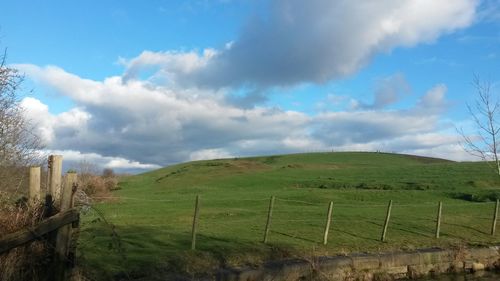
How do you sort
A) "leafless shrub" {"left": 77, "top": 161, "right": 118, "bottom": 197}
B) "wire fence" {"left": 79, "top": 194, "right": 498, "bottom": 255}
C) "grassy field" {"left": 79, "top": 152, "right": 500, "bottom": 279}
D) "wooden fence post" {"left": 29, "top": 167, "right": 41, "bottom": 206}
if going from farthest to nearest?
"leafless shrub" {"left": 77, "top": 161, "right": 118, "bottom": 197} → "wire fence" {"left": 79, "top": 194, "right": 498, "bottom": 255} → "grassy field" {"left": 79, "top": 152, "right": 500, "bottom": 279} → "wooden fence post" {"left": 29, "top": 167, "right": 41, "bottom": 206}

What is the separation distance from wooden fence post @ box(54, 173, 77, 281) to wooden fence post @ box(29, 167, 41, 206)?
583mm

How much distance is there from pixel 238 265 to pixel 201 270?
1413 millimetres

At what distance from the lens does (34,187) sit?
9.91 m

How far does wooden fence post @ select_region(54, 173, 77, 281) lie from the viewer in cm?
934

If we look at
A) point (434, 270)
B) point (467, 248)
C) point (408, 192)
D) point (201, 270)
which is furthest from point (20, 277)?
point (408, 192)

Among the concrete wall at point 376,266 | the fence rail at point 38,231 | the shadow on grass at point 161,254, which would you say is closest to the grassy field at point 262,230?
the shadow on grass at point 161,254

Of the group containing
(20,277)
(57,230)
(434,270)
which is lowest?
(434,270)

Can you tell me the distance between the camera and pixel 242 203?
37.5m

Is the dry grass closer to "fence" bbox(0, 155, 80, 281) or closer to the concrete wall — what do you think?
"fence" bbox(0, 155, 80, 281)

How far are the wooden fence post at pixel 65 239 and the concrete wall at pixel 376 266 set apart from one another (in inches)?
184

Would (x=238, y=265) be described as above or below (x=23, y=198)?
below

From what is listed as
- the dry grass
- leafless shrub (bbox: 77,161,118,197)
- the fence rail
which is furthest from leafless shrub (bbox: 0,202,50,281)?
leafless shrub (bbox: 77,161,118,197)

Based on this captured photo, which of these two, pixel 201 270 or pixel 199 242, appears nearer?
pixel 201 270

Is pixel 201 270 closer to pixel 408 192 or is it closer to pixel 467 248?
pixel 467 248
